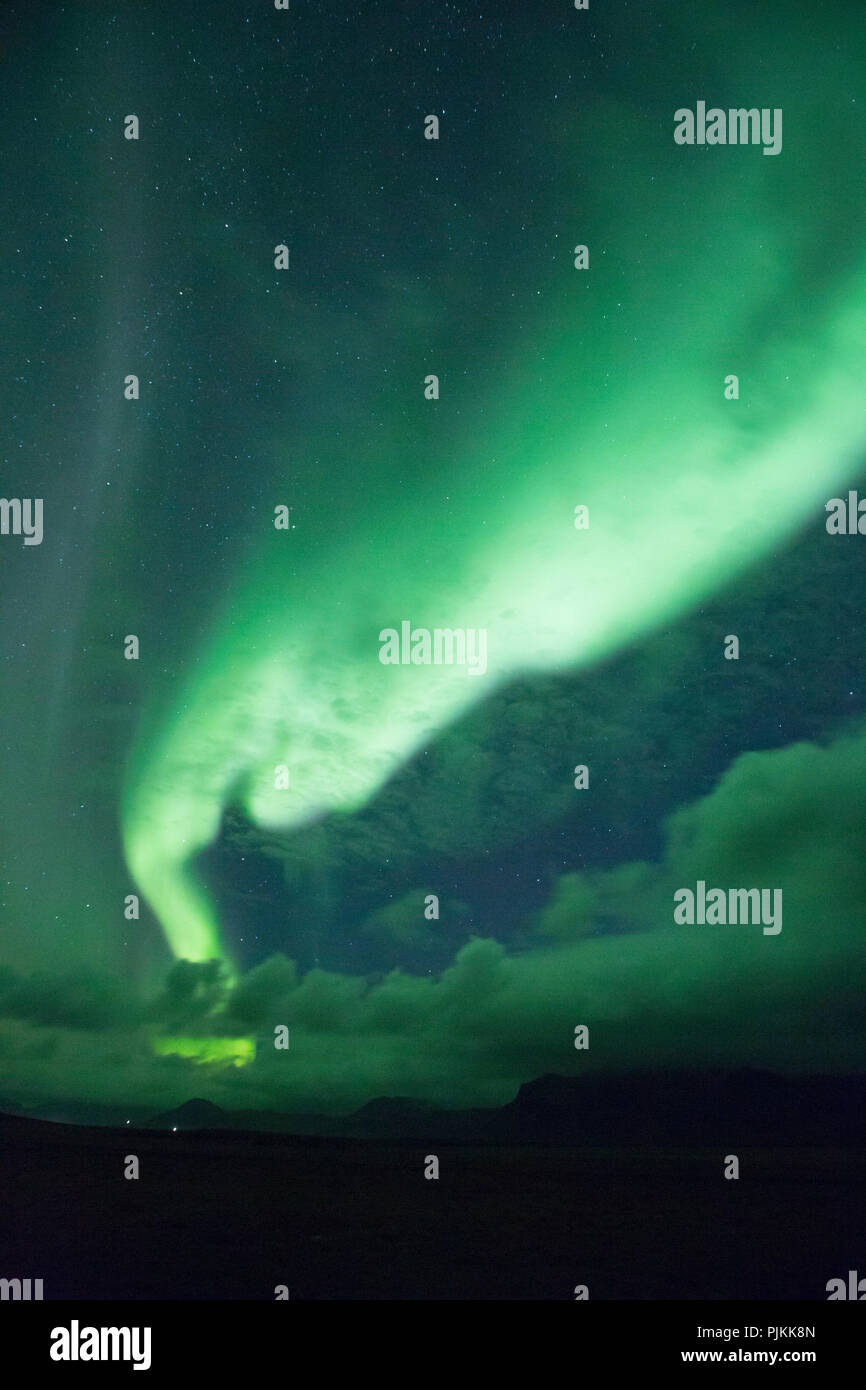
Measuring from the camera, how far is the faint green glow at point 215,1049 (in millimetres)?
5297

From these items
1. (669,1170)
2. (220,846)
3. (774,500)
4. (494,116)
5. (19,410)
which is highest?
(494,116)

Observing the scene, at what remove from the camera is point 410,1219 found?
522 centimetres

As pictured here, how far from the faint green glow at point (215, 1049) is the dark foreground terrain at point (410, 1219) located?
0.40 metres

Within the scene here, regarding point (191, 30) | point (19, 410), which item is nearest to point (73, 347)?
point (19, 410)

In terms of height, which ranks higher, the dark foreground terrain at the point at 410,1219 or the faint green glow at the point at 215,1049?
the faint green glow at the point at 215,1049

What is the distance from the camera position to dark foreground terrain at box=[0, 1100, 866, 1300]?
5.20m

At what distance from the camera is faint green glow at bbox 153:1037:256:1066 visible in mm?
5297

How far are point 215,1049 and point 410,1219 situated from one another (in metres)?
1.30

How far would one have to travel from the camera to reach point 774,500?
536cm

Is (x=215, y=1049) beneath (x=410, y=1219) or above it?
above

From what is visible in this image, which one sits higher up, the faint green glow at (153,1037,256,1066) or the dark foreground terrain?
the faint green glow at (153,1037,256,1066)

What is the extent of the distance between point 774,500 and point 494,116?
2496mm

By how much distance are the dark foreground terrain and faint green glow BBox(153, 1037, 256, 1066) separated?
1.32 feet

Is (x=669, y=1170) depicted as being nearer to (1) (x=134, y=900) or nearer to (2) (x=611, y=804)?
(2) (x=611, y=804)
